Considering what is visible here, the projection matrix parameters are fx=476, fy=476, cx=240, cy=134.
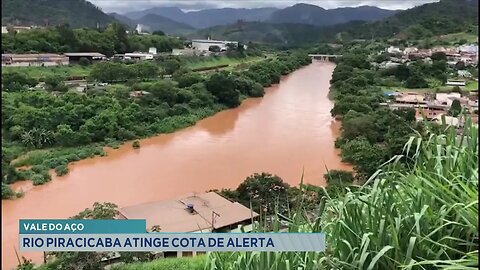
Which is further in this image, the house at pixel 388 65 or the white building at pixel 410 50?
the house at pixel 388 65

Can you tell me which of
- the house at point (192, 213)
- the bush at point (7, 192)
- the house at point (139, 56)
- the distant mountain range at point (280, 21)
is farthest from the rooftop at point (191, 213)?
the house at point (139, 56)

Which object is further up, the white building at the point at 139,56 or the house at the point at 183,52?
the house at the point at 183,52

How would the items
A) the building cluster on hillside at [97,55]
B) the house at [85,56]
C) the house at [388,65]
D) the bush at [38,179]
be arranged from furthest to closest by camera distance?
the house at [85,56] → the building cluster on hillside at [97,55] → the house at [388,65] → the bush at [38,179]

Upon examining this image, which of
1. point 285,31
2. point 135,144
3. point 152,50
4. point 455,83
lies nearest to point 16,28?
point 135,144

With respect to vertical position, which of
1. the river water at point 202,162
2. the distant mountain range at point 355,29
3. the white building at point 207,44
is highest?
the distant mountain range at point 355,29

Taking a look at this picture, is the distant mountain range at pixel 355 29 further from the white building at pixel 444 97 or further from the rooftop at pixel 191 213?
the rooftop at pixel 191 213

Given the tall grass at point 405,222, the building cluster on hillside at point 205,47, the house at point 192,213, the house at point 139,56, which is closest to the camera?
the tall grass at point 405,222

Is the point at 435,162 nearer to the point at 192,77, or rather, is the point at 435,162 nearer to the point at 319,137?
the point at 319,137

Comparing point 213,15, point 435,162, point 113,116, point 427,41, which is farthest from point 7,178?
point 427,41
